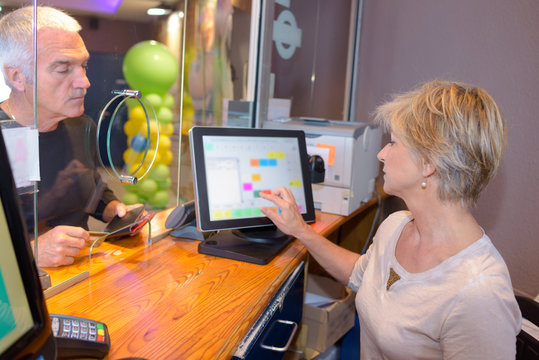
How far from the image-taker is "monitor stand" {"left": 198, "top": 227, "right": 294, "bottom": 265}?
1.33m

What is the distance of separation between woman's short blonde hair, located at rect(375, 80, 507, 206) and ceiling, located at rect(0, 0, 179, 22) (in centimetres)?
90

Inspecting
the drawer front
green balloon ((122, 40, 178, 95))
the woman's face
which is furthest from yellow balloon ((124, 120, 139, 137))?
the woman's face

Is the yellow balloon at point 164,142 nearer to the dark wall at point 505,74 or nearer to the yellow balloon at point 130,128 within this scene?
the yellow balloon at point 130,128

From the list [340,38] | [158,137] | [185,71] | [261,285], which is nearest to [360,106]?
[340,38]

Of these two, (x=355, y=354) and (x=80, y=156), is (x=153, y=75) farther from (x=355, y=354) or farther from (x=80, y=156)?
(x=355, y=354)

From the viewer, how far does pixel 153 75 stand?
1.43 m

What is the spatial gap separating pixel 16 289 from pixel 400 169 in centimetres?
93

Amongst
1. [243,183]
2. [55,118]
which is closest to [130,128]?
[55,118]

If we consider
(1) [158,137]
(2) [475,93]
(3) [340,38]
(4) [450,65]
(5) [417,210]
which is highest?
(3) [340,38]

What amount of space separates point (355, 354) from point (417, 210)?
109 cm

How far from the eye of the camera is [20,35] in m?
0.94

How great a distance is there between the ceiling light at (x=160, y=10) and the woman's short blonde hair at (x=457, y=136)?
3.00 ft

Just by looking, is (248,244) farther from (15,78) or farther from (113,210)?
(15,78)

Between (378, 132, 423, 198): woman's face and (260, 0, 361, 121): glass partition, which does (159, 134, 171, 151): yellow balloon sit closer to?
(378, 132, 423, 198): woman's face
